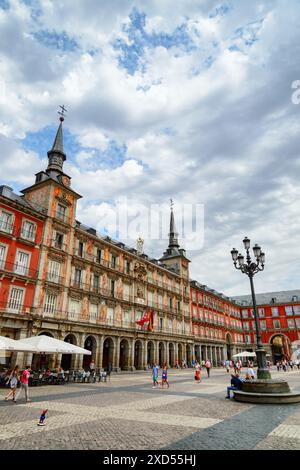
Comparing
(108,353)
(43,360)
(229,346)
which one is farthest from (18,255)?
(229,346)

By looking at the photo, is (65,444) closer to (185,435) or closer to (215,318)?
(185,435)

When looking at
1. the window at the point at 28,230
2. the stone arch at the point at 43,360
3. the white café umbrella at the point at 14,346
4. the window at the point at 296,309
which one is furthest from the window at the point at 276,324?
the white café umbrella at the point at 14,346

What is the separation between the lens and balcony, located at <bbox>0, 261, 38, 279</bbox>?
869 inches

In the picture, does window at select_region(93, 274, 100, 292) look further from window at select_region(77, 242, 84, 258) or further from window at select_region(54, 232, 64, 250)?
window at select_region(54, 232, 64, 250)

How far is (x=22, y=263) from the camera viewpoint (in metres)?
23.5

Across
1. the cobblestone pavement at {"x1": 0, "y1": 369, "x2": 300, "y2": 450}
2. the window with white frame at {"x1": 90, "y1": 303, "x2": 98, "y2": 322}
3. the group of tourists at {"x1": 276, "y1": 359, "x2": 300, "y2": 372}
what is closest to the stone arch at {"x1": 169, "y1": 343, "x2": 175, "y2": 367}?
the group of tourists at {"x1": 276, "y1": 359, "x2": 300, "y2": 372}

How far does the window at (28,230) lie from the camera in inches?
954

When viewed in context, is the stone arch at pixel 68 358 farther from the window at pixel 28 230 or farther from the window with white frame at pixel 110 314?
the window at pixel 28 230

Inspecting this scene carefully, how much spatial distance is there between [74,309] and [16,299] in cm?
608

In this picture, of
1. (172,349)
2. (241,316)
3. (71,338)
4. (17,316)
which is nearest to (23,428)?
(17,316)

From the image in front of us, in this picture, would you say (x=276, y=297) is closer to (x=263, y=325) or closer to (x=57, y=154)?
(x=263, y=325)

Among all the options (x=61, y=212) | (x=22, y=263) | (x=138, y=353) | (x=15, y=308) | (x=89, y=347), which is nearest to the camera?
(x=15, y=308)

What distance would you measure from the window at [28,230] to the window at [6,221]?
106 cm
